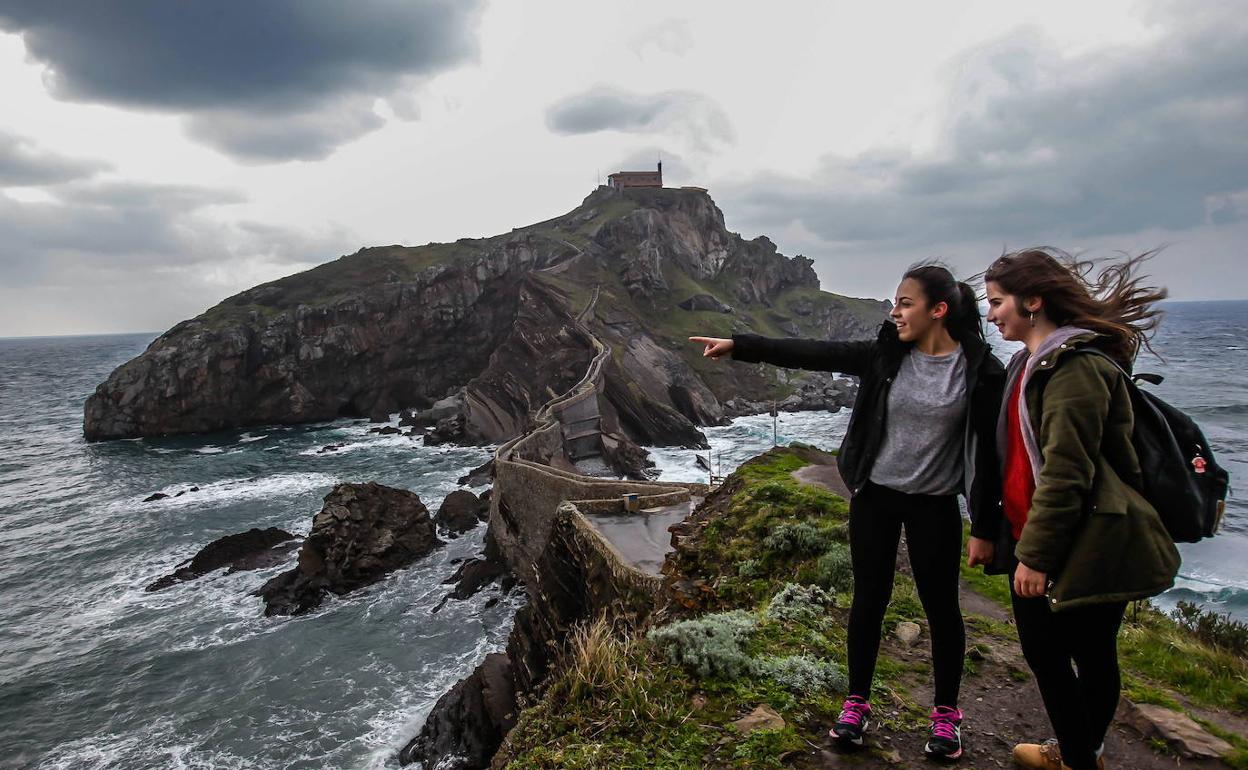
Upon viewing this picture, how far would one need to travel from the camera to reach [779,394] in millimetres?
72812

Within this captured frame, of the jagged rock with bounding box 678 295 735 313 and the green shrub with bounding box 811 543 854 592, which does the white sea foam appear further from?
the jagged rock with bounding box 678 295 735 313

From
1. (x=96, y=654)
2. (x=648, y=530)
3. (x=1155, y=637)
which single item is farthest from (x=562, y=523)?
(x=96, y=654)

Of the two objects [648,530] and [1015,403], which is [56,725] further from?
[1015,403]

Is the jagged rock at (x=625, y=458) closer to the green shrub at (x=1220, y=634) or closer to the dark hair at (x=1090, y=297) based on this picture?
the green shrub at (x=1220, y=634)

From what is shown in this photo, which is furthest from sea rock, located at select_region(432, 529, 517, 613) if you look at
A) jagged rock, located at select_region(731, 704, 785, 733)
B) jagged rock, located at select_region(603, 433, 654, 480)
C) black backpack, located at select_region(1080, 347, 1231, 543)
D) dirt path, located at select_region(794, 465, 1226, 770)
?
black backpack, located at select_region(1080, 347, 1231, 543)

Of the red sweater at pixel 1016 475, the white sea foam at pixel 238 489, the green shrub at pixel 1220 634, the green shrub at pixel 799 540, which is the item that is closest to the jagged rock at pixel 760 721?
the red sweater at pixel 1016 475

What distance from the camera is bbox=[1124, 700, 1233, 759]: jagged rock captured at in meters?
4.10

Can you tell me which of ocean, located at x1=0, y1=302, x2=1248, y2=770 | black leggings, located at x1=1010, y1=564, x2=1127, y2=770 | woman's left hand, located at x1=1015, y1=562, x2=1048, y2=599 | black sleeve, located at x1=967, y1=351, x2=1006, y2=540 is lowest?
ocean, located at x1=0, y1=302, x2=1248, y2=770

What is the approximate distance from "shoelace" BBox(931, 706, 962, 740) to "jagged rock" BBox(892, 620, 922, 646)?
209 cm

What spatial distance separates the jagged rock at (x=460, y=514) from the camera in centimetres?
3256

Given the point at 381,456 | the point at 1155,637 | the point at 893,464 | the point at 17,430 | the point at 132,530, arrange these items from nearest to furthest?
the point at 893,464
the point at 1155,637
the point at 132,530
the point at 381,456
the point at 17,430

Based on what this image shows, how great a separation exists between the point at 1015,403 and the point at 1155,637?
17.2 ft

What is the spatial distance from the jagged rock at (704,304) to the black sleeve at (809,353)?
91.9 meters

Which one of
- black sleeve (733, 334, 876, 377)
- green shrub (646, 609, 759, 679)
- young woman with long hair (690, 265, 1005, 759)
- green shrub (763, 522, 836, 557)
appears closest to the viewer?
young woman with long hair (690, 265, 1005, 759)
